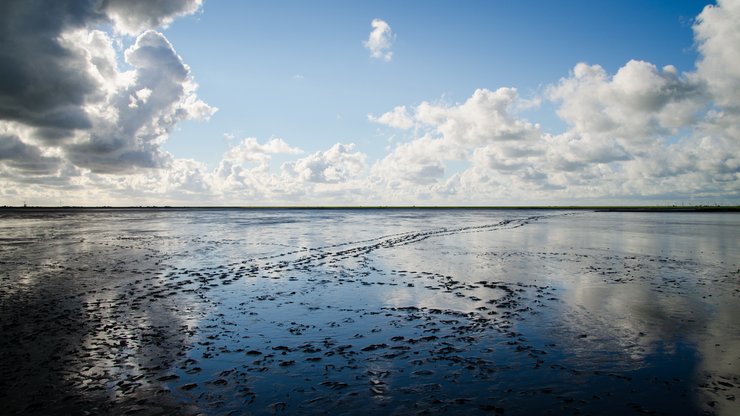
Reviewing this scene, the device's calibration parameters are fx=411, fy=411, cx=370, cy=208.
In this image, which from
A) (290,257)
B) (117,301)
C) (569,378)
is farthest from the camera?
(290,257)

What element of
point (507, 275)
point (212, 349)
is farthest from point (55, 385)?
point (507, 275)

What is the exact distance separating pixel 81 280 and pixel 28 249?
17815 mm

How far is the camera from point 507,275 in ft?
65.4

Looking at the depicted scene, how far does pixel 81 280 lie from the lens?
18250 mm

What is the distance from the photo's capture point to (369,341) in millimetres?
10203

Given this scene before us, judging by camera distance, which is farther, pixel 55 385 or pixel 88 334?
pixel 88 334

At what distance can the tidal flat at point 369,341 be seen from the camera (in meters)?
7.05

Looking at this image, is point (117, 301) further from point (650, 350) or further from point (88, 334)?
point (650, 350)

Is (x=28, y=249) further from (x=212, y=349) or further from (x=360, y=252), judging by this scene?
(x=212, y=349)

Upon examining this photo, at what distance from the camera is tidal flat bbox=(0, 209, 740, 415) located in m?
7.05

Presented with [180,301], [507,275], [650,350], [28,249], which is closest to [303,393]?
[650,350]

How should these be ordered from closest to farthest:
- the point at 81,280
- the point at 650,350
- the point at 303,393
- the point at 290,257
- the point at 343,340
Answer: the point at 303,393, the point at 650,350, the point at 343,340, the point at 81,280, the point at 290,257

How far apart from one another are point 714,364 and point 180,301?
15005mm

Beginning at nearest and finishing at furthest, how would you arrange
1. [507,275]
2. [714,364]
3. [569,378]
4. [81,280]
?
[569,378], [714,364], [81,280], [507,275]
